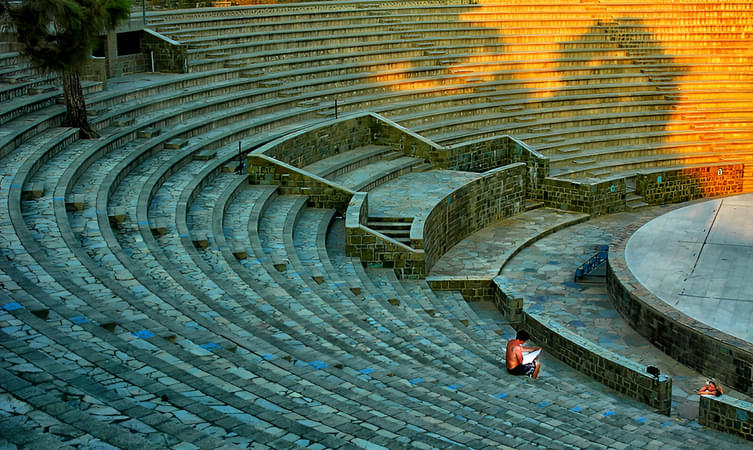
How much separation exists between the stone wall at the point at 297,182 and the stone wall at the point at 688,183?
33.6 ft

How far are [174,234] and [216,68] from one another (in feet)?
38.0

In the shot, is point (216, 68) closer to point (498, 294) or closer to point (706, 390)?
point (498, 294)

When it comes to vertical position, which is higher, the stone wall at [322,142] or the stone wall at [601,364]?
the stone wall at [322,142]

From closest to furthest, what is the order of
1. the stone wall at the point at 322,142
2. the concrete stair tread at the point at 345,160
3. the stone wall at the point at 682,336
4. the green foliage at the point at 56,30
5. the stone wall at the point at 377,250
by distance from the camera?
the stone wall at the point at 682,336 < the green foliage at the point at 56,30 < the stone wall at the point at 377,250 < the stone wall at the point at 322,142 < the concrete stair tread at the point at 345,160

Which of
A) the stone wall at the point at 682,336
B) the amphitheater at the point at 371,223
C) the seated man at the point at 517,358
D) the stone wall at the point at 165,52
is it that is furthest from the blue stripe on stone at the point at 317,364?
the stone wall at the point at 165,52

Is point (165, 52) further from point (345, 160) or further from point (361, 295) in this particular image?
point (361, 295)

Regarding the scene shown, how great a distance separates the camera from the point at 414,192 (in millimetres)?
22547

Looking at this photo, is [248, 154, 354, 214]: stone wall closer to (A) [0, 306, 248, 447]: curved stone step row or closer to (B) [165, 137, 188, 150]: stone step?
(B) [165, 137, 188, 150]: stone step

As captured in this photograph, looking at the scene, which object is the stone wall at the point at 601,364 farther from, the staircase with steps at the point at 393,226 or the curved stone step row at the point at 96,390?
the curved stone step row at the point at 96,390

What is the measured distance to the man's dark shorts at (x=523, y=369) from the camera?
45.2ft

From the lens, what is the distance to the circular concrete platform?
16.1 meters

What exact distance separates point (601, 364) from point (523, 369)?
75.8 inches

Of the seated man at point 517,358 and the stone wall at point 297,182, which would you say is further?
the stone wall at point 297,182

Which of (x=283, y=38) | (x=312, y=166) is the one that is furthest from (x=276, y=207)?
(x=283, y=38)
